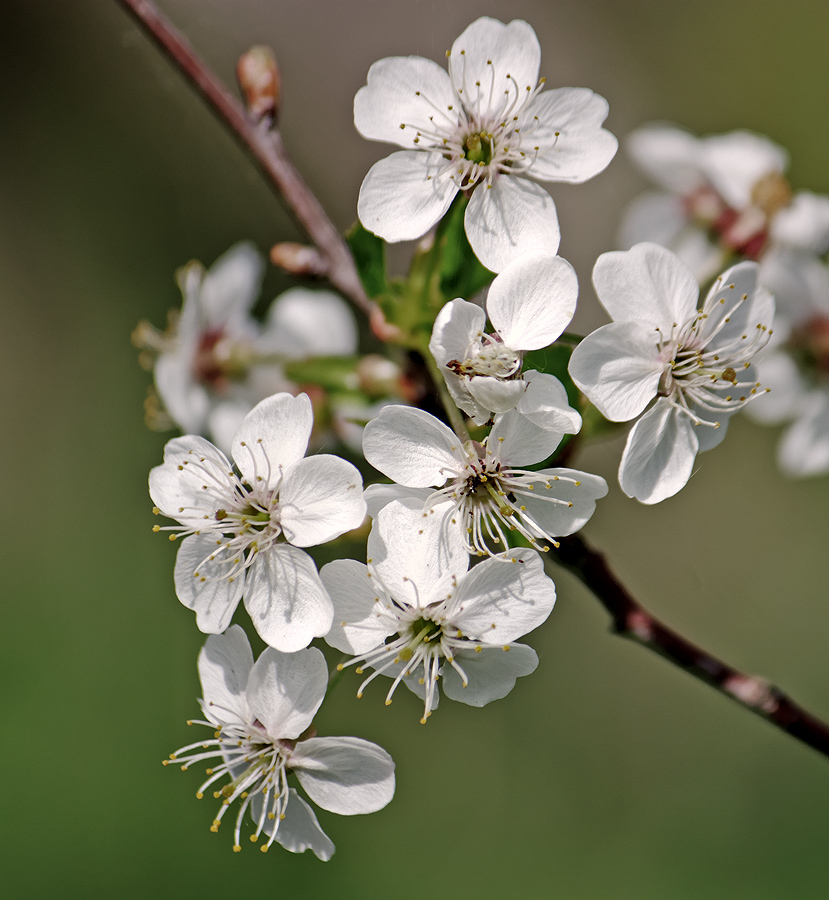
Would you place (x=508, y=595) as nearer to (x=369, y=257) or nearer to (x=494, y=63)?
(x=369, y=257)

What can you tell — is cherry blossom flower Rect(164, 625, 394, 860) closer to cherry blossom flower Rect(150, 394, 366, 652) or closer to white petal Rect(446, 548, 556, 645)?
cherry blossom flower Rect(150, 394, 366, 652)

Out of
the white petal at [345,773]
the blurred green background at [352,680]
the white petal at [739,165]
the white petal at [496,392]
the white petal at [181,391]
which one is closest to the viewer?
the white petal at [496,392]

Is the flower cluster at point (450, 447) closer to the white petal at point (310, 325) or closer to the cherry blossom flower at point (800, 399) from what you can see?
the white petal at point (310, 325)

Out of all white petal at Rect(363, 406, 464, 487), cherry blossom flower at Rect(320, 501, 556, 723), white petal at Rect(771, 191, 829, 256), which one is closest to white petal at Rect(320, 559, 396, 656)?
cherry blossom flower at Rect(320, 501, 556, 723)

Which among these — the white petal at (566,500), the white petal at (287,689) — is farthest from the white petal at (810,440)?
the white petal at (287,689)

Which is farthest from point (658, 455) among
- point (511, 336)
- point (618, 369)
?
point (511, 336)

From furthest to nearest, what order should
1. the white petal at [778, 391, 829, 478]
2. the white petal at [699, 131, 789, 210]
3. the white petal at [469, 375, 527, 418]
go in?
the white petal at [778, 391, 829, 478]
the white petal at [699, 131, 789, 210]
the white petal at [469, 375, 527, 418]

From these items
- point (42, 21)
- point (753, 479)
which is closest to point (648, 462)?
point (753, 479)
